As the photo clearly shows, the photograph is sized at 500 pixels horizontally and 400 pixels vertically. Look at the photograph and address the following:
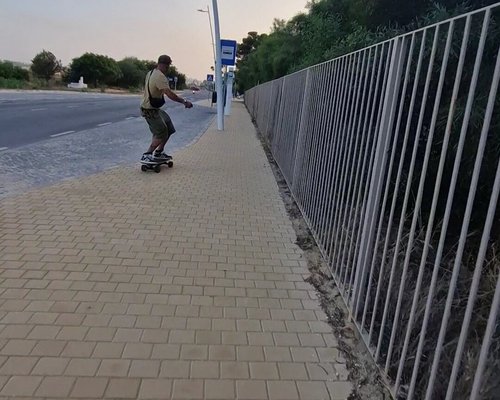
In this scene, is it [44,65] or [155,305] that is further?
[44,65]

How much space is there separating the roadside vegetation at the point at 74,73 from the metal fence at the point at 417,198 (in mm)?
47627

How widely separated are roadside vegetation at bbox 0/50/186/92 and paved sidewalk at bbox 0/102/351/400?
45.5 meters

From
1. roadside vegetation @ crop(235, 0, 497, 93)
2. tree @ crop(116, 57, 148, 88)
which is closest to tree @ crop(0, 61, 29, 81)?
tree @ crop(116, 57, 148, 88)

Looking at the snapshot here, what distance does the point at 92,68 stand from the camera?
75688 millimetres

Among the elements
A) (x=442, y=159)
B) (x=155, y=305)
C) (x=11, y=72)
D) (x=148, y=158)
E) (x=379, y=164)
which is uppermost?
(x=11, y=72)

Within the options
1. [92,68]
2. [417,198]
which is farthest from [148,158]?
[92,68]

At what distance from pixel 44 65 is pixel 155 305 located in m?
72.1

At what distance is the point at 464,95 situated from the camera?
3.74 meters

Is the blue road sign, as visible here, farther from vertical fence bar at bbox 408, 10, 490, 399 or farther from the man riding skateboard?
vertical fence bar at bbox 408, 10, 490, 399

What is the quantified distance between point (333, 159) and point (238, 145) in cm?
959

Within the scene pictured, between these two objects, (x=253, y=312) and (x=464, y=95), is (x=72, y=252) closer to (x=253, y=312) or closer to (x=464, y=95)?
(x=253, y=312)

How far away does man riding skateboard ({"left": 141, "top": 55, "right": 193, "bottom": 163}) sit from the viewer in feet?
24.3

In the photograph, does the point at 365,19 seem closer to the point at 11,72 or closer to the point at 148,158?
the point at 148,158

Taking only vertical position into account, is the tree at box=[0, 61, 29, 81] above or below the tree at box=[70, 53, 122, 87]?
below
